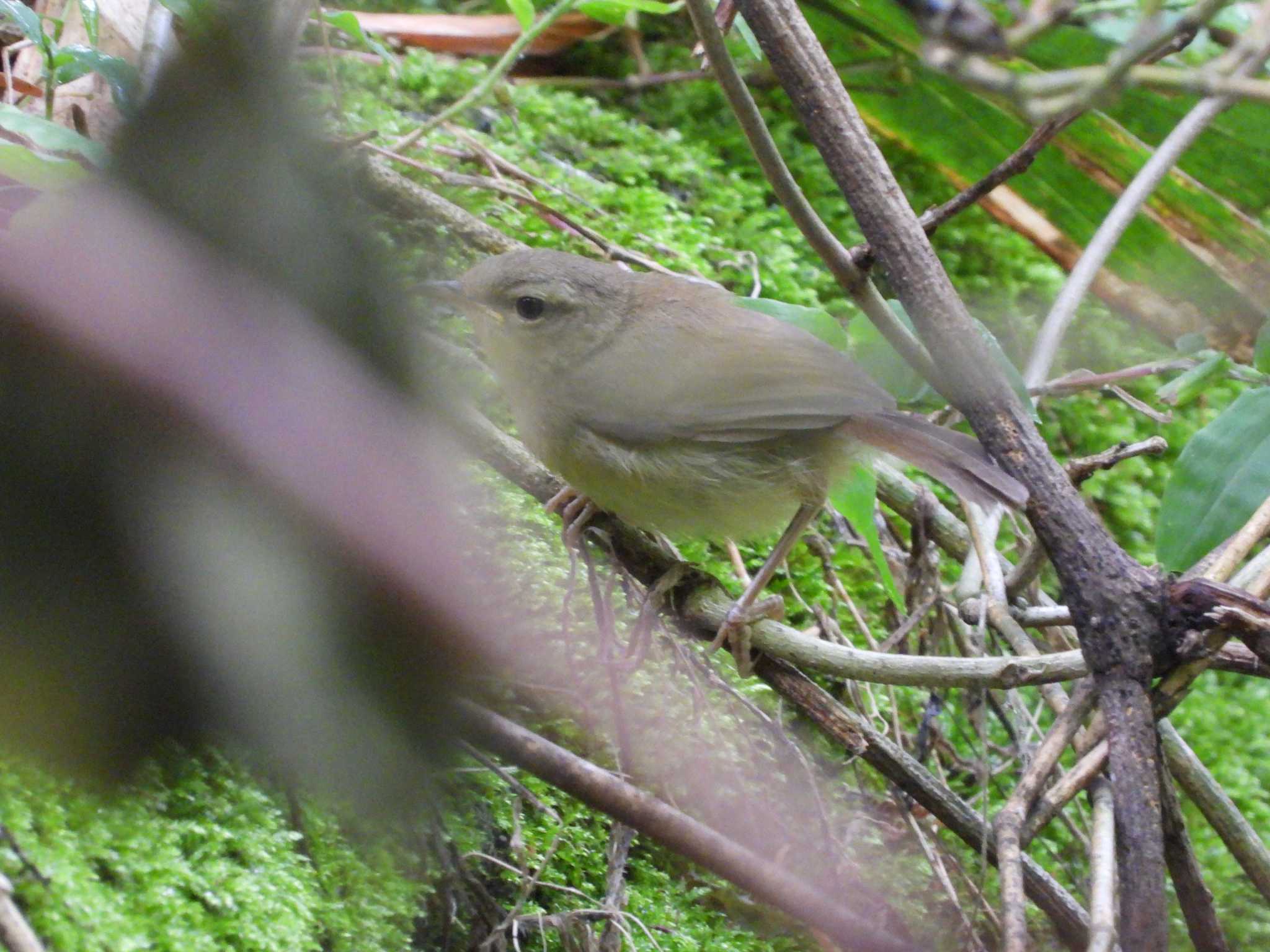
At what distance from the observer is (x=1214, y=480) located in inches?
71.3

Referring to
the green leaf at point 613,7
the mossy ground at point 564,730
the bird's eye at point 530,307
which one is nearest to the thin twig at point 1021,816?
the mossy ground at point 564,730

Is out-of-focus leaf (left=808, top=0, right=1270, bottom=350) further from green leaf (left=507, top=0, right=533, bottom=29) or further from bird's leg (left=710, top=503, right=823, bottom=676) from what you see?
bird's leg (left=710, top=503, right=823, bottom=676)

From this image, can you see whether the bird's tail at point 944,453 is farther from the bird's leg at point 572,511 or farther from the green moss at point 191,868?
the green moss at point 191,868

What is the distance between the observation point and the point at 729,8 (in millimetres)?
1956

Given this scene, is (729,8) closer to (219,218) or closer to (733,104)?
(733,104)

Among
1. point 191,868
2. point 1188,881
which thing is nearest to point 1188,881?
point 1188,881

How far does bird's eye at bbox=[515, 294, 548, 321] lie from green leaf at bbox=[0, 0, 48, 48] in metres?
0.90

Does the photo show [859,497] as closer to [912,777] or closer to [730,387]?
[730,387]

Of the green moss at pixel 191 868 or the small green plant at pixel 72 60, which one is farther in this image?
the small green plant at pixel 72 60

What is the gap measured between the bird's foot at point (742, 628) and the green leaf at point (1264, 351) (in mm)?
867

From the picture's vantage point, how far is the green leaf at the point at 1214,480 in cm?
179

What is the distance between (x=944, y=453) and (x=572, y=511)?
653mm

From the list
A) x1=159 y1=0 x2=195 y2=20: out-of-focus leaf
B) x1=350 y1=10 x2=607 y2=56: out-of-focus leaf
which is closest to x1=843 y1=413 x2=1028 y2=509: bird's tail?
x1=159 y1=0 x2=195 y2=20: out-of-focus leaf

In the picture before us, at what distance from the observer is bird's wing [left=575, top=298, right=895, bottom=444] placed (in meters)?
2.07
